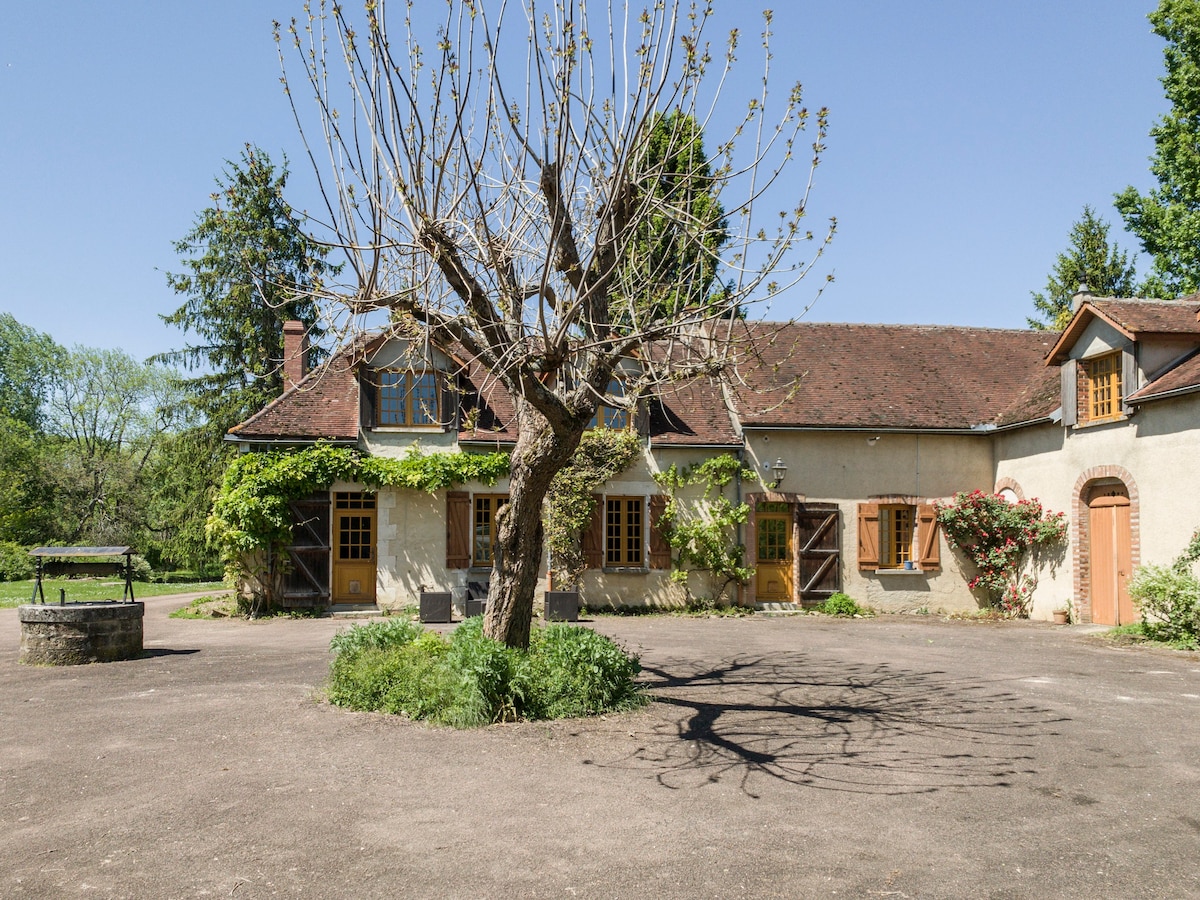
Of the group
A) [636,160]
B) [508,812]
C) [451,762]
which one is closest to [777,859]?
[508,812]

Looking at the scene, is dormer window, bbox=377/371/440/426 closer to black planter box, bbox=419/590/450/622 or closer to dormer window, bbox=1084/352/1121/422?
black planter box, bbox=419/590/450/622

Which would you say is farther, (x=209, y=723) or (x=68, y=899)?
(x=209, y=723)

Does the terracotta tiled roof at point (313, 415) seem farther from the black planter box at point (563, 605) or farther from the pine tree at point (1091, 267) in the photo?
the pine tree at point (1091, 267)

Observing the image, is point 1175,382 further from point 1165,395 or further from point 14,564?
point 14,564

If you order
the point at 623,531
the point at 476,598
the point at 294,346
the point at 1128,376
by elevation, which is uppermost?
the point at 294,346

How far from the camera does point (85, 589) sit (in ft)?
76.8

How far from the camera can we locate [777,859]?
4.64 metres

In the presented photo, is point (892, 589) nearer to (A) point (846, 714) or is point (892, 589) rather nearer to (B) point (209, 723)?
(A) point (846, 714)

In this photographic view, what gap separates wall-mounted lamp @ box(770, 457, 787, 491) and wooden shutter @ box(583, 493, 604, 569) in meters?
3.39

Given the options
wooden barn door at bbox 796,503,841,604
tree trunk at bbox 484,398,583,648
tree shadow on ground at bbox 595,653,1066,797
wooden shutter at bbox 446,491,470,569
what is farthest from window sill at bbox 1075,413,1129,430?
wooden shutter at bbox 446,491,470,569

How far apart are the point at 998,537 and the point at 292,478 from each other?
43.1 ft

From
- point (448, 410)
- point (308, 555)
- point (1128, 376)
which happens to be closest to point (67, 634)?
point (308, 555)

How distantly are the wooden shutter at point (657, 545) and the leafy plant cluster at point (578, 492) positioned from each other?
104 centimetres

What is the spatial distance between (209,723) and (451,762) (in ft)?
8.20
